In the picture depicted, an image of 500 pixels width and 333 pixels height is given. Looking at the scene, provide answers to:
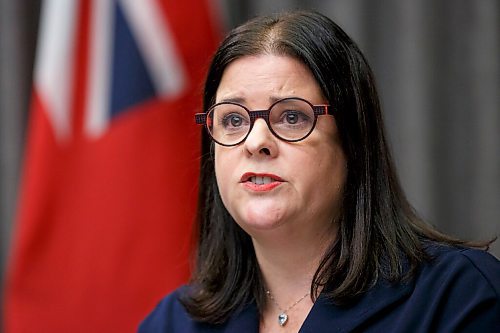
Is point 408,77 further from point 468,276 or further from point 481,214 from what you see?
point 468,276

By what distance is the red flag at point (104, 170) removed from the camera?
2.72 meters

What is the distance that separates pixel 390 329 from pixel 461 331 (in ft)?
0.40

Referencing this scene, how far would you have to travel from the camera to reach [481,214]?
3.01 metres

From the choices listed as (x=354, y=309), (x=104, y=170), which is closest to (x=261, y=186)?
(x=354, y=309)

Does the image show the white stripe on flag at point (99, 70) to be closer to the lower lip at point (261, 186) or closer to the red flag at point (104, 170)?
the red flag at point (104, 170)

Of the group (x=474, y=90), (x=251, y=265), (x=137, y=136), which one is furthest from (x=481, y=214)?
(x=251, y=265)

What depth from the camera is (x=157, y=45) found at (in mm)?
2770

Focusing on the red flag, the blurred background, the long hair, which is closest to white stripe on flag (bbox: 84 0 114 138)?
the red flag

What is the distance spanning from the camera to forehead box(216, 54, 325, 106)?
159cm

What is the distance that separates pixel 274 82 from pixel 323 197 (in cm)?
21

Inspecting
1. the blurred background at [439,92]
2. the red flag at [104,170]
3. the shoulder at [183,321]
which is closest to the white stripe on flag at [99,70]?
the red flag at [104,170]

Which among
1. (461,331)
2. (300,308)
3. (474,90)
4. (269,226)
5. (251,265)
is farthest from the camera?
(474,90)

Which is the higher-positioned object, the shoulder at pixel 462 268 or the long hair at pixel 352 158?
the long hair at pixel 352 158

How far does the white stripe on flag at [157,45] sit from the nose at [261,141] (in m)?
1.21
